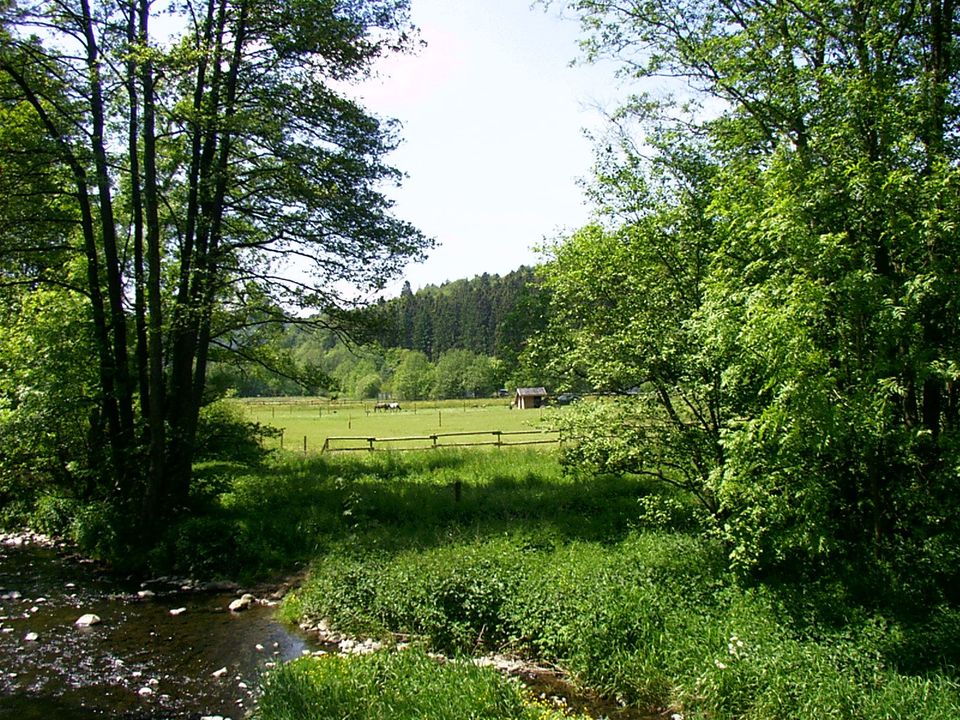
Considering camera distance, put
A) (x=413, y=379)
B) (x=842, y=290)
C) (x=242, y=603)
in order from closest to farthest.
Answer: (x=842, y=290), (x=242, y=603), (x=413, y=379)

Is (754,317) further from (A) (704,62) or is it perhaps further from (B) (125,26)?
(B) (125,26)

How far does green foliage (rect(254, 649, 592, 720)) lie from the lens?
22.0ft

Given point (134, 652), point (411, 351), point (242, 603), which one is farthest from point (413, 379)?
point (134, 652)

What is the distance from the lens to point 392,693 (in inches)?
281

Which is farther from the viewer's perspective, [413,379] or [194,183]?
[413,379]

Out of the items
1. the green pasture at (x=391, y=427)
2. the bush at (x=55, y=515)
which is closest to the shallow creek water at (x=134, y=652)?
the bush at (x=55, y=515)

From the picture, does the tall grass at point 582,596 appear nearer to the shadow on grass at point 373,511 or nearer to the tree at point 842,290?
the shadow on grass at point 373,511

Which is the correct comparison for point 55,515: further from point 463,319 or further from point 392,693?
point 463,319

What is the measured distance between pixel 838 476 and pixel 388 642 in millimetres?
6769

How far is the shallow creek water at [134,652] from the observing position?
7500 millimetres

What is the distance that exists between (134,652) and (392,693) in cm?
438

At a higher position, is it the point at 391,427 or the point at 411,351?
the point at 411,351

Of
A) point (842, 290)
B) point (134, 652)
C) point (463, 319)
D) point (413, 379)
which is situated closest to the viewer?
point (842, 290)

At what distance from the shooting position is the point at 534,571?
34.8 feet
